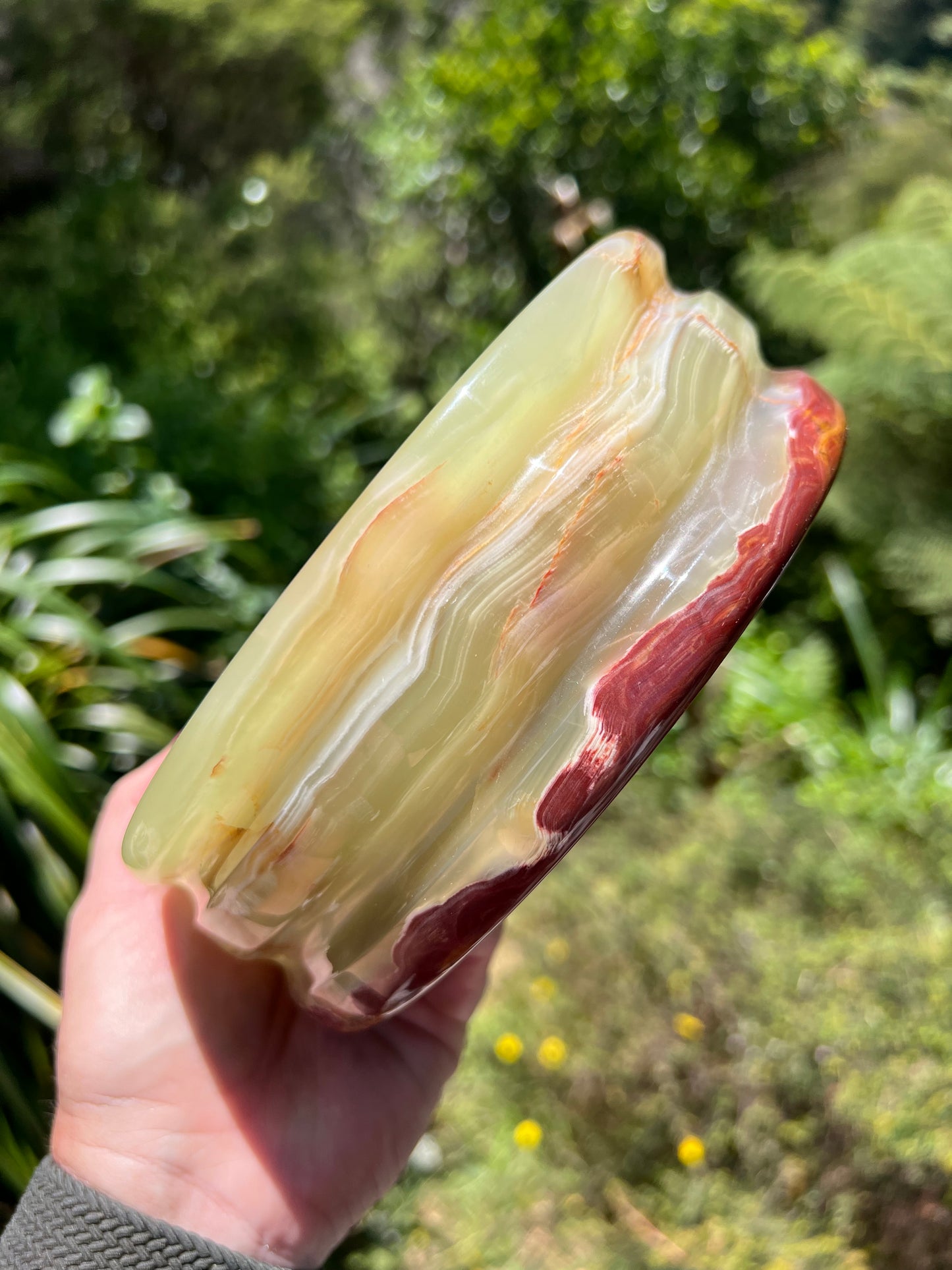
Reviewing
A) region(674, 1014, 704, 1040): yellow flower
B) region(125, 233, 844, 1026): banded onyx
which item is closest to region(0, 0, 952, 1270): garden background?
region(674, 1014, 704, 1040): yellow flower

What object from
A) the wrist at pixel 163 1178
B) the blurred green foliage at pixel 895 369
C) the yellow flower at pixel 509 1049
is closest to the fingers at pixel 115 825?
the wrist at pixel 163 1178

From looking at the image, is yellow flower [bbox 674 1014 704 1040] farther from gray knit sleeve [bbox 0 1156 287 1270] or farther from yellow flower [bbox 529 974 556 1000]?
gray knit sleeve [bbox 0 1156 287 1270]

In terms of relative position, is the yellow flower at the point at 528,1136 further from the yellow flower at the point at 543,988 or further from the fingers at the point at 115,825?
the fingers at the point at 115,825

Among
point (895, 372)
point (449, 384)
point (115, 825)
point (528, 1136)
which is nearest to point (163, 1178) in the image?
point (115, 825)

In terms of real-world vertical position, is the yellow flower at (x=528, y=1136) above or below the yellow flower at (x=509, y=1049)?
below

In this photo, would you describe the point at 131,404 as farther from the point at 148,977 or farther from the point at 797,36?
the point at 797,36
